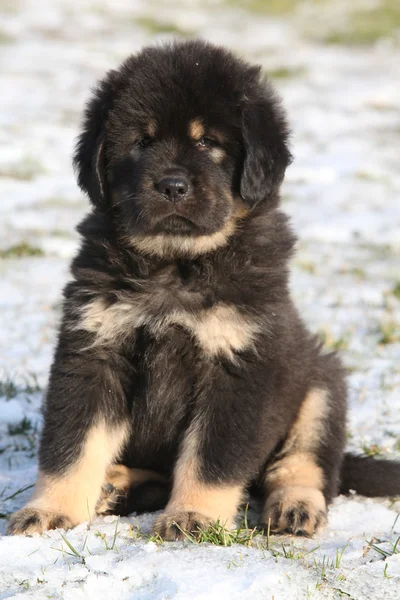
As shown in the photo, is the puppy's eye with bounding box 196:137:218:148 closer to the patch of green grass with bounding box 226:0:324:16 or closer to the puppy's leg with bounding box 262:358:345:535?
the puppy's leg with bounding box 262:358:345:535

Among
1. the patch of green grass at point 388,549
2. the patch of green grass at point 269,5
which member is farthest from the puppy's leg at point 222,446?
the patch of green grass at point 269,5

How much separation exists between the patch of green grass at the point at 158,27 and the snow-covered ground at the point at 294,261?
Answer: 0.05 m

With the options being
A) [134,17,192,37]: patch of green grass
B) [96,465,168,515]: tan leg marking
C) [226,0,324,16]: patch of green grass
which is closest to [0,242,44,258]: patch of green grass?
[96,465,168,515]: tan leg marking

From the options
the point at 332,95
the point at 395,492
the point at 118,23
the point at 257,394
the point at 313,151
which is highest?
the point at 118,23

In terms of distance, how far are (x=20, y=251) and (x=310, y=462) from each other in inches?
176

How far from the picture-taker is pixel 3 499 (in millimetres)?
3479

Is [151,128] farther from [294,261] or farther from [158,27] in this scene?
[158,27]

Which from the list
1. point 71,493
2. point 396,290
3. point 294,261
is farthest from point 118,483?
point 294,261

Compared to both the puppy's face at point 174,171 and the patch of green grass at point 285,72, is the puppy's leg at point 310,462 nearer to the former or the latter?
the puppy's face at point 174,171

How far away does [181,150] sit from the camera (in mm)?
3377

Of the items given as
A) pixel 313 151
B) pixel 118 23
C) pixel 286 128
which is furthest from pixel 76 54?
pixel 286 128

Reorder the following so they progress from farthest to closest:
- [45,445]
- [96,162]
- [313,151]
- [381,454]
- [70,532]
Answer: [313,151] < [381,454] < [96,162] < [45,445] < [70,532]

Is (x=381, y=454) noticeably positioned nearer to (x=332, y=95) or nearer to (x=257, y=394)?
(x=257, y=394)

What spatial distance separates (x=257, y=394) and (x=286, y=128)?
45.4 inches
